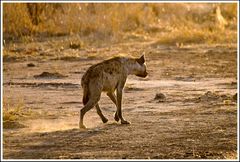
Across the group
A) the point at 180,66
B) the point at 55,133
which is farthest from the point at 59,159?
the point at 180,66

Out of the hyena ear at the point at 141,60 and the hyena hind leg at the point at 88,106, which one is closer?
the hyena hind leg at the point at 88,106

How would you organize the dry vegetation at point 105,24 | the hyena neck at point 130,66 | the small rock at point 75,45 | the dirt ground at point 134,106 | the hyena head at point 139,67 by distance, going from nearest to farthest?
the dirt ground at point 134,106
the hyena neck at point 130,66
the hyena head at point 139,67
the small rock at point 75,45
the dry vegetation at point 105,24

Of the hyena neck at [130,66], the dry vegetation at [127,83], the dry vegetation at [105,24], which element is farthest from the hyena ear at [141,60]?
the dry vegetation at [105,24]

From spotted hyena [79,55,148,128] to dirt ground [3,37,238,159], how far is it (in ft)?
0.81

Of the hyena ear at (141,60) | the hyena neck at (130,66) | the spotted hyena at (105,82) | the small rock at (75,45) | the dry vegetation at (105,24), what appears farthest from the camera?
the dry vegetation at (105,24)

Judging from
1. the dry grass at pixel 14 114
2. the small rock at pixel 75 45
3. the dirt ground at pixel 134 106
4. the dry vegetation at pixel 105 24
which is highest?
the dry vegetation at pixel 105 24

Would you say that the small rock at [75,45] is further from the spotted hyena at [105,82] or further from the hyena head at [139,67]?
the spotted hyena at [105,82]

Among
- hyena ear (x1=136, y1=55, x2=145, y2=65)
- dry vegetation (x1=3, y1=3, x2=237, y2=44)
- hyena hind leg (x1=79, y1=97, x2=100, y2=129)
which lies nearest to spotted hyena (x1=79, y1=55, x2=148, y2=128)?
hyena hind leg (x1=79, y1=97, x2=100, y2=129)

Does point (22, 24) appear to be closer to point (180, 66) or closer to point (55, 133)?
point (180, 66)

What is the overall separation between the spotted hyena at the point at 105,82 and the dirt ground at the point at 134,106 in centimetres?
25

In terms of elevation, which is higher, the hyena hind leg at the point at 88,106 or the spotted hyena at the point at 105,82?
the spotted hyena at the point at 105,82

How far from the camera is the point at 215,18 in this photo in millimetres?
27156

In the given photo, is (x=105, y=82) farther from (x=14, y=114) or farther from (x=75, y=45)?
(x=75, y=45)

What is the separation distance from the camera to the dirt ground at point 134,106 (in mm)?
8812
